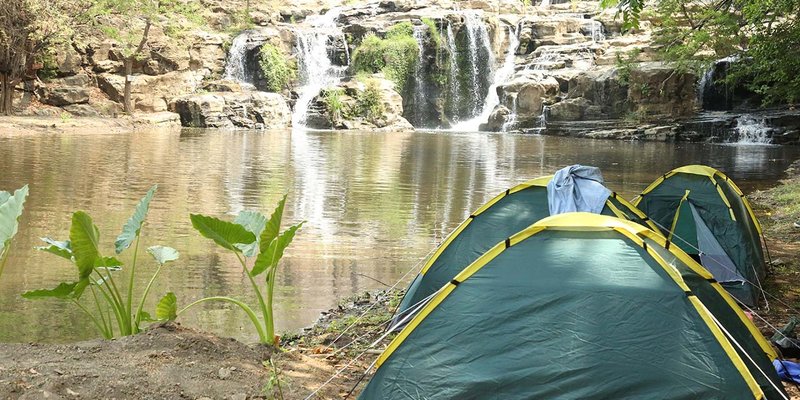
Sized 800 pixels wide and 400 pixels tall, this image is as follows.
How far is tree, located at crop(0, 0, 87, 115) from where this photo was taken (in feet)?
91.2

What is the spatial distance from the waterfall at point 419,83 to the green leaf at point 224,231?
34.5m

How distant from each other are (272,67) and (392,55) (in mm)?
6017

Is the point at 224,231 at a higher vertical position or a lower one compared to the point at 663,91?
lower

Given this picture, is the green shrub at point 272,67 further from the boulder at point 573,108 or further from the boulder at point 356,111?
the boulder at point 573,108

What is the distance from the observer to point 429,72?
127ft

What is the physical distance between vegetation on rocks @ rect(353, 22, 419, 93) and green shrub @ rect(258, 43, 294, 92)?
398 centimetres

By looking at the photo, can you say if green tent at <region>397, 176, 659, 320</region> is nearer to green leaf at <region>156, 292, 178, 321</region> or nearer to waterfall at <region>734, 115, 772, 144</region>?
green leaf at <region>156, 292, 178, 321</region>

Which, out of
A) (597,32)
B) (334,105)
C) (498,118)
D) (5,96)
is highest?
(597,32)

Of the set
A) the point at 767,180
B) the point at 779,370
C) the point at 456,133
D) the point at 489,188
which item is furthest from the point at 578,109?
the point at 779,370

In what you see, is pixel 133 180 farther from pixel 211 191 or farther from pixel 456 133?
pixel 456 133

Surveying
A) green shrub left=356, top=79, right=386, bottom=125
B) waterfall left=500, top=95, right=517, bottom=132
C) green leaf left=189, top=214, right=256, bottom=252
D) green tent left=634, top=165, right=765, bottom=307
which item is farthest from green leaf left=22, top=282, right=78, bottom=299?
waterfall left=500, top=95, right=517, bottom=132

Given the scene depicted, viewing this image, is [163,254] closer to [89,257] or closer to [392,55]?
[89,257]

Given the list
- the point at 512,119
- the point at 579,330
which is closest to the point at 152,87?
the point at 512,119

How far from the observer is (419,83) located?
128 ft
